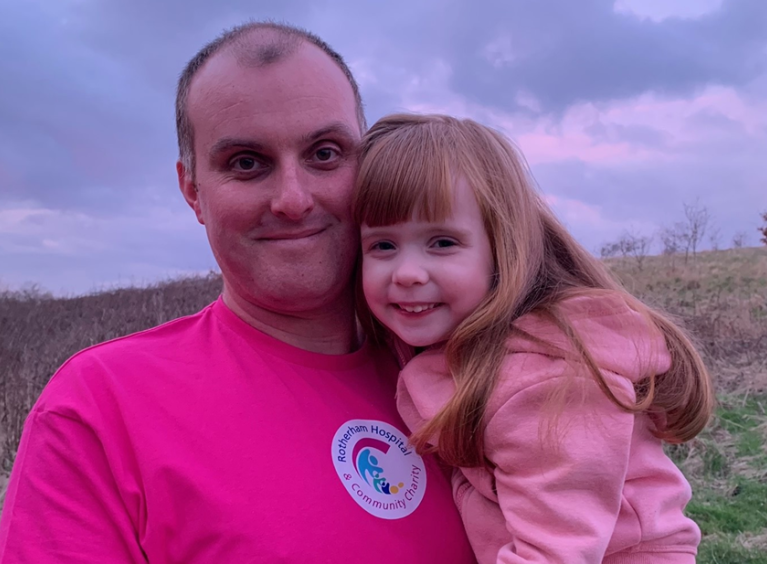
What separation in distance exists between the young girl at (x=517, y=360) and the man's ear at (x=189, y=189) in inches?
23.3

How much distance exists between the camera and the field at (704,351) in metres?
5.32

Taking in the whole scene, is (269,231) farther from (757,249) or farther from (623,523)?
(757,249)

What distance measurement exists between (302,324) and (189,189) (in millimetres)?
637

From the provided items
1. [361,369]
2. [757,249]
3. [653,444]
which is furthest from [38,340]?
[757,249]

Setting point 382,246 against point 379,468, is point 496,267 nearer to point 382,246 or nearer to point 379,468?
point 382,246

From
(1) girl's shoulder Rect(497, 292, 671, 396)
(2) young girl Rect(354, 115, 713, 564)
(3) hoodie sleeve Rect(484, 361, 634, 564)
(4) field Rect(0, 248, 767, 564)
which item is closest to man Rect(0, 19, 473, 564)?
(2) young girl Rect(354, 115, 713, 564)

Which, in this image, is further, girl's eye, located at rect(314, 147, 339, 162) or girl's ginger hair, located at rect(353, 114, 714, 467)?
girl's eye, located at rect(314, 147, 339, 162)

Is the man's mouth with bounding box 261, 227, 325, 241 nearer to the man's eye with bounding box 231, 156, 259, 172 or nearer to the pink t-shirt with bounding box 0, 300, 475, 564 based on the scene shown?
the man's eye with bounding box 231, 156, 259, 172

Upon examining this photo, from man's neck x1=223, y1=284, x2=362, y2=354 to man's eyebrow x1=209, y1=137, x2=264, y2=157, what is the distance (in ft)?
1.52

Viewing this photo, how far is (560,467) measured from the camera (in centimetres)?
160

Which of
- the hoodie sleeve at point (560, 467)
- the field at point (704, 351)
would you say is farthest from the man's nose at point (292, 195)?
the field at point (704, 351)

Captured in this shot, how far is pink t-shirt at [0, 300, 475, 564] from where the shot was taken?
4.89 ft

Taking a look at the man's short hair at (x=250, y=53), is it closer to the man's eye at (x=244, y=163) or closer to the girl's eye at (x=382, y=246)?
the man's eye at (x=244, y=163)

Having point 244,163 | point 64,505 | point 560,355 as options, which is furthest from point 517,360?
point 64,505
